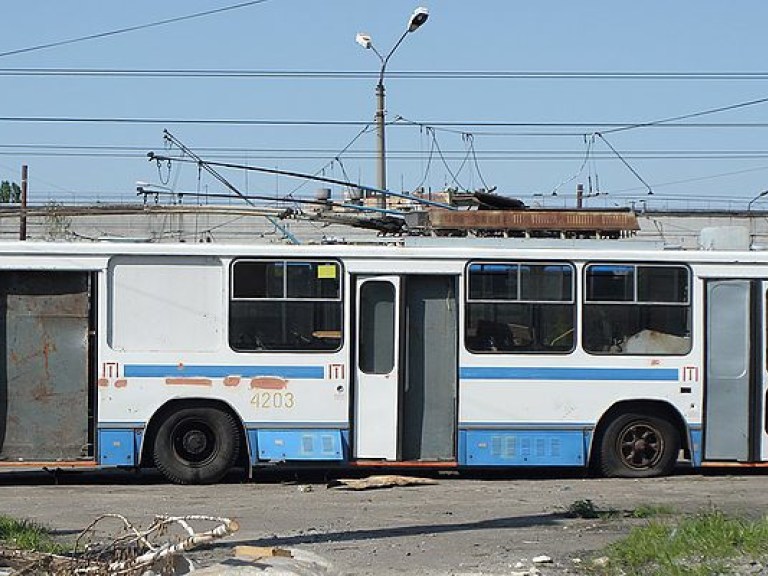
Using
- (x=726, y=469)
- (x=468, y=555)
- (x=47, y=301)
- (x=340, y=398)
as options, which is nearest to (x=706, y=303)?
(x=726, y=469)

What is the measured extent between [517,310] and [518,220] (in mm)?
1165

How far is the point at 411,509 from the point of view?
11.5 m

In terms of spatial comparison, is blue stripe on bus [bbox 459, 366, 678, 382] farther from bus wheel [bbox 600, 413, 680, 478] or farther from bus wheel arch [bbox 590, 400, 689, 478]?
bus wheel [bbox 600, 413, 680, 478]

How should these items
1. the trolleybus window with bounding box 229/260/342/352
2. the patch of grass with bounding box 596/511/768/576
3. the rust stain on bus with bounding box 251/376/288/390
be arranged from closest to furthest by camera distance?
the patch of grass with bounding box 596/511/768/576 → the rust stain on bus with bounding box 251/376/288/390 → the trolleybus window with bounding box 229/260/342/352

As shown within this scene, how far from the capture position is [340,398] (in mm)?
13758

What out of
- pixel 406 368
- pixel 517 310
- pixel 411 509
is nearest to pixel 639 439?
pixel 517 310

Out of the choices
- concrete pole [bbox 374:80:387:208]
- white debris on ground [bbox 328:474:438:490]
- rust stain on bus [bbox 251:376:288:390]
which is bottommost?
A: white debris on ground [bbox 328:474:438:490]

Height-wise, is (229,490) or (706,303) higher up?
(706,303)

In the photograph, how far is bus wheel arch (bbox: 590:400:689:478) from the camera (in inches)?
551

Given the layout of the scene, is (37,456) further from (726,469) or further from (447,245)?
(726,469)

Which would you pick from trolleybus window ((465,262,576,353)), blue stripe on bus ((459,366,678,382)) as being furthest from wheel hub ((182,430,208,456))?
trolleybus window ((465,262,576,353))

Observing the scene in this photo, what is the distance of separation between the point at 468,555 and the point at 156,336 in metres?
5.76

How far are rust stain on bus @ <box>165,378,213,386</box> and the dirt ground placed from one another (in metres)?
1.13

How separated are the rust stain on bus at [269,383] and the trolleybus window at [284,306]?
0.34m
